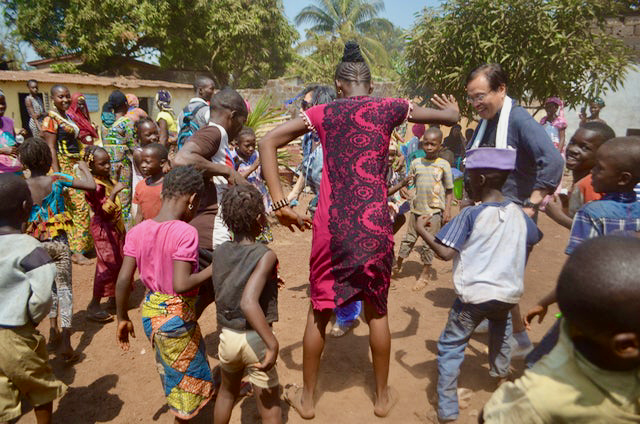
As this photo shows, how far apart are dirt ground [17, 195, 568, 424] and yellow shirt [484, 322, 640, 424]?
69.1 inches

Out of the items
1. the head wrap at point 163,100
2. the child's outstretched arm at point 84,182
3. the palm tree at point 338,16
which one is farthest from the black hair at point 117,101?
the palm tree at point 338,16

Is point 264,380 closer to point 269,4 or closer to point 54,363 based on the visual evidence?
point 54,363

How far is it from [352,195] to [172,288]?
1175 mm

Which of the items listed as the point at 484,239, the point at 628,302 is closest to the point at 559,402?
the point at 628,302

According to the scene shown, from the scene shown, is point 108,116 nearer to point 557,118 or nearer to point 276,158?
point 276,158

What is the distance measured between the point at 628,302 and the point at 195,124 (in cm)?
367

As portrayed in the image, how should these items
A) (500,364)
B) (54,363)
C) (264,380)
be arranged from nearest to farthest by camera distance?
(264,380)
(500,364)
(54,363)

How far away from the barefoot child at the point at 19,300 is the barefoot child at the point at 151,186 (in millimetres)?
1513

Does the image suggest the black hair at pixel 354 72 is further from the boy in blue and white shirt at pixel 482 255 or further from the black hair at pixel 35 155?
the black hair at pixel 35 155

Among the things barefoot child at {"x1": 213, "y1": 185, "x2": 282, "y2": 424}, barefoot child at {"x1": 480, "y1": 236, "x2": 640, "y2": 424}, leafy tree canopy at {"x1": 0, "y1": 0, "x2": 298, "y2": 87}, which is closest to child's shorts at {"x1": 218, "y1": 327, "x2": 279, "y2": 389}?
barefoot child at {"x1": 213, "y1": 185, "x2": 282, "y2": 424}

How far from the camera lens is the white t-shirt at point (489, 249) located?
253 cm

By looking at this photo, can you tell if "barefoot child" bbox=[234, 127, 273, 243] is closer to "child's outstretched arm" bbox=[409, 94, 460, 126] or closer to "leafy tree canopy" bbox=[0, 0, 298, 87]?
"child's outstretched arm" bbox=[409, 94, 460, 126]

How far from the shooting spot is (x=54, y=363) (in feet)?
11.7

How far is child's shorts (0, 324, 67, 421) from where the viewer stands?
7.02ft
